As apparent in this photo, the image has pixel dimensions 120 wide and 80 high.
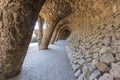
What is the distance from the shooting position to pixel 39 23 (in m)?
6.71

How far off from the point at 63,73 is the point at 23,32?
131 cm

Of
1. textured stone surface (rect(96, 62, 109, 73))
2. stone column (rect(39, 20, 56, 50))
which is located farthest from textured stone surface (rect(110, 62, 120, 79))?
stone column (rect(39, 20, 56, 50))

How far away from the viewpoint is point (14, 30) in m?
2.22

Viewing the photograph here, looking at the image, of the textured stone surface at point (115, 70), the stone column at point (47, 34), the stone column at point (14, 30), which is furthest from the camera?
the stone column at point (47, 34)

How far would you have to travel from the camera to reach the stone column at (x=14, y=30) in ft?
6.79

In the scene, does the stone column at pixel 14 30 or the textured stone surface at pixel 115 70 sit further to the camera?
the stone column at pixel 14 30

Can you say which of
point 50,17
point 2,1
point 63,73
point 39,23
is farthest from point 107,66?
point 39,23

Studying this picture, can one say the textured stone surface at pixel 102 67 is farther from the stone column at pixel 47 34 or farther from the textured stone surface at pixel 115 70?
the stone column at pixel 47 34

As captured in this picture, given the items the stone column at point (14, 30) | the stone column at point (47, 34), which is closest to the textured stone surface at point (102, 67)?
the stone column at point (14, 30)

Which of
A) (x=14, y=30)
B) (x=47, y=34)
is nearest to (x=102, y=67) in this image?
(x=14, y=30)

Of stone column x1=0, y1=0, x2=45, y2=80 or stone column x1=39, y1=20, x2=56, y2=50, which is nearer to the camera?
stone column x1=0, y1=0, x2=45, y2=80

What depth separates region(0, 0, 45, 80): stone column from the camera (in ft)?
6.79

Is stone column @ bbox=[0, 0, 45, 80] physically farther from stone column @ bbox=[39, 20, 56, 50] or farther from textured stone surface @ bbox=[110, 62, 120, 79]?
stone column @ bbox=[39, 20, 56, 50]

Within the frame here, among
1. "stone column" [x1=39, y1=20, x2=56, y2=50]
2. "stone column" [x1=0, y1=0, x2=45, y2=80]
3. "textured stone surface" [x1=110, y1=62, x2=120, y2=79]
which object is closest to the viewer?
"textured stone surface" [x1=110, y1=62, x2=120, y2=79]
